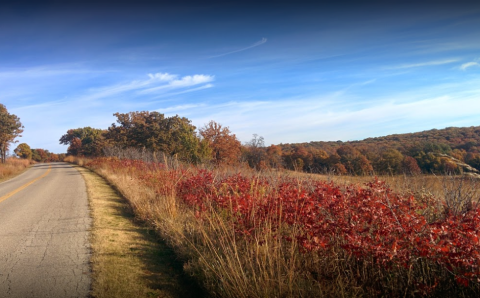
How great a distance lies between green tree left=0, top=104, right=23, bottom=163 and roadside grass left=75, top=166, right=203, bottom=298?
1734 inches

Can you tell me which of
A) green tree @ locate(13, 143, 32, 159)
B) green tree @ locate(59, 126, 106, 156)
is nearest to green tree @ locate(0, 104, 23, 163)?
green tree @ locate(59, 126, 106, 156)

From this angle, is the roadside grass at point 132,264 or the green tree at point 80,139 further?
the green tree at point 80,139

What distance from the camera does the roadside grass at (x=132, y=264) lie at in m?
4.20

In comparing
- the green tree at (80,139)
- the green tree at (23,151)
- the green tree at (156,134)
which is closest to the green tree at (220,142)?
the green tree at (156,134)

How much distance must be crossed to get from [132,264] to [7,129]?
48.1 meters

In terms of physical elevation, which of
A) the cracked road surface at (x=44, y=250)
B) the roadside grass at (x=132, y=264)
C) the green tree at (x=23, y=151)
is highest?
the green tree at (x=23, y=151)

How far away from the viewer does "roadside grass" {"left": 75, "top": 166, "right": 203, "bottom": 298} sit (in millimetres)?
4199

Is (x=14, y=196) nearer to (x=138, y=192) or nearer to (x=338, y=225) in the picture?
(x=138, y=192)

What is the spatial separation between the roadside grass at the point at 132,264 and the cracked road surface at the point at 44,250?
20 centimetres

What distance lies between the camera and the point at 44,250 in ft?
18.3

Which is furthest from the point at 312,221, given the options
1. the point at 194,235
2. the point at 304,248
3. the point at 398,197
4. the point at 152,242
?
the point at 152,242

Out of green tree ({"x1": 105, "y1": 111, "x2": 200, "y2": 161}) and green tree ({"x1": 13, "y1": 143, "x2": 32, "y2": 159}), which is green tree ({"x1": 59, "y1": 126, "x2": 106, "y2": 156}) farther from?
green tree ({"x1": 105, "y1": 111, "x2": 200, "y2": 161})

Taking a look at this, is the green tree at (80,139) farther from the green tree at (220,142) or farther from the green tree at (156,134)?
the green tree at (220,142)

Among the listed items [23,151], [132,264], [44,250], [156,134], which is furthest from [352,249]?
[23,151]
